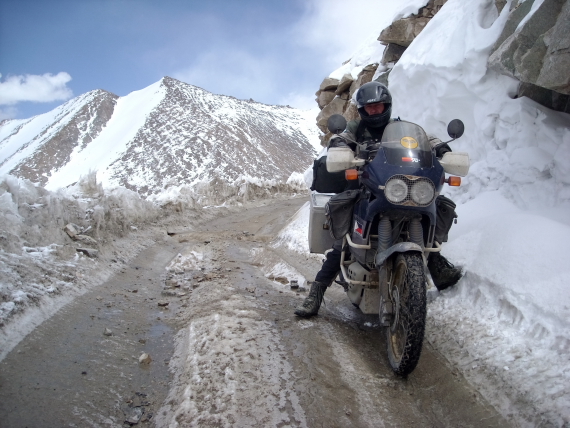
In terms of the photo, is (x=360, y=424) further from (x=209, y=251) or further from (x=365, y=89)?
(x=209, y=251)

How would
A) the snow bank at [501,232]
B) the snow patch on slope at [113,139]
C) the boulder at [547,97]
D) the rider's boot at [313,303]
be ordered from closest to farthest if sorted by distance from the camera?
1. the snow bank at [501,232]
2. the rider's boot at [313,303]
3. the boulder at [547,97]
4. the snow patch on slope at [113,139]

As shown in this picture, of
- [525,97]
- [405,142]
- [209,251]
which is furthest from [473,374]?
[209,251]

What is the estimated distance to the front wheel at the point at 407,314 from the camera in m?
2.72

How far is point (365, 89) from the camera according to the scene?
152 inches

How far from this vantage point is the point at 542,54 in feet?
14.6

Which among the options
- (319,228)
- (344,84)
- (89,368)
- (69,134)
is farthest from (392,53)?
(69,134)

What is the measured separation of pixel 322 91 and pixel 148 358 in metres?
12.9

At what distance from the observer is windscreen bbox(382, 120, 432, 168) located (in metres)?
3.09

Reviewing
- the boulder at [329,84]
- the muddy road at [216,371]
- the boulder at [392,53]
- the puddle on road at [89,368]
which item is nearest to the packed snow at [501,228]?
the muddy road at [216,371]

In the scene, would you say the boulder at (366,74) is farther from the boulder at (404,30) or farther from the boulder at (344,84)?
the boulder at (404,30)

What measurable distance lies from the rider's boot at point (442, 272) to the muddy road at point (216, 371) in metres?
0.75

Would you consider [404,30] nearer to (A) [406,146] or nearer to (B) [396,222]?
(A) [406,146]

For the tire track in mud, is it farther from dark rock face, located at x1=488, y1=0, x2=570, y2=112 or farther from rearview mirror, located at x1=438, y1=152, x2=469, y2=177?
dark rock face, located at x1=488, y1=0, x2=570, y2=112

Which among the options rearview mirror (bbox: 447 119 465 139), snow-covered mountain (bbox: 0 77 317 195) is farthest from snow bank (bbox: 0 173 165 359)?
snow-covered mountain (bbox: 0 77 317 195)
